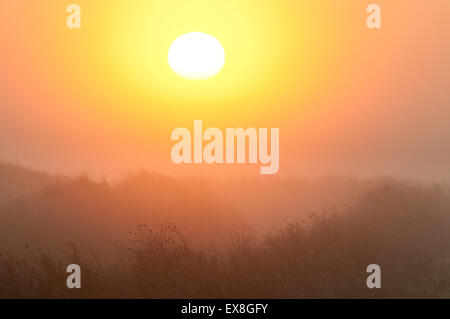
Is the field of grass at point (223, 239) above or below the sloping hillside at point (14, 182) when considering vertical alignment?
below

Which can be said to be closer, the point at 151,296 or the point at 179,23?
the point at 151,296

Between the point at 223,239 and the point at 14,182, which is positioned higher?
the point at 14,182

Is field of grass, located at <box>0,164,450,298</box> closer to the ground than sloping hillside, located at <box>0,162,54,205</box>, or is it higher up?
closer to the ground

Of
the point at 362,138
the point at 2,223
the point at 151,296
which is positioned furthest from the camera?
the point at 362,138

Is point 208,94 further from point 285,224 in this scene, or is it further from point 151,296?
point 151,296

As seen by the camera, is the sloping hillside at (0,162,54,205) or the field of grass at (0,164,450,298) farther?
the sloping hillside at (0,162,54,205)

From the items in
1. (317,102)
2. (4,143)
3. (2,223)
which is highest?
(317,102)

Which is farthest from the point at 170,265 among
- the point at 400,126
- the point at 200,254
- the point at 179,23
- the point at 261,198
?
the point at 400,126

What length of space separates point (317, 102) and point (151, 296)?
273 cm

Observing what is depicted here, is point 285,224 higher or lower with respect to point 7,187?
lower

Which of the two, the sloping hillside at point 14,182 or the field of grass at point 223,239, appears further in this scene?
the sloping hillside at point 14,182

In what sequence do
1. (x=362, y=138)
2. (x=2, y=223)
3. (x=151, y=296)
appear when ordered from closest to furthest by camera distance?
1. (x=151, y=296)
2. (x=2, y=223)
3. (x=362, y=138)

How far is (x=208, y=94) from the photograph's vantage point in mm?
5621

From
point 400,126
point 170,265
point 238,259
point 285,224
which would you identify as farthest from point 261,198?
point 400,126
